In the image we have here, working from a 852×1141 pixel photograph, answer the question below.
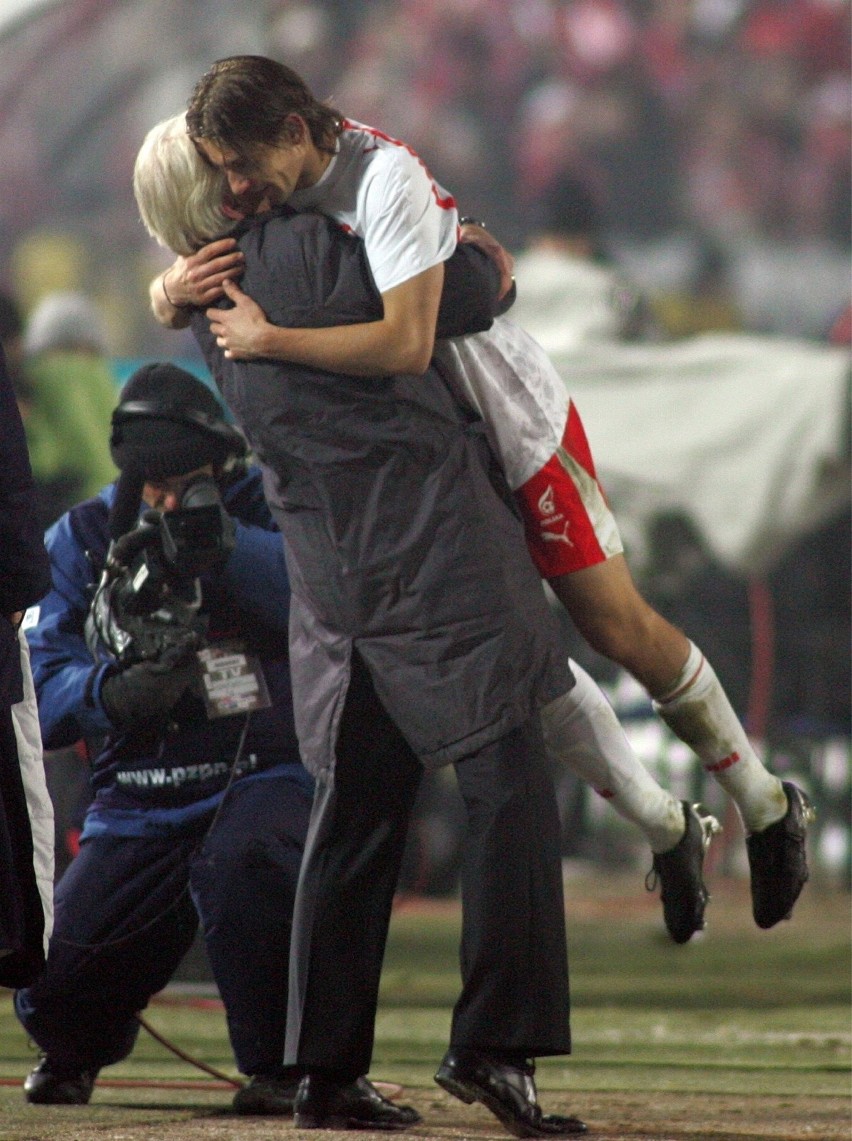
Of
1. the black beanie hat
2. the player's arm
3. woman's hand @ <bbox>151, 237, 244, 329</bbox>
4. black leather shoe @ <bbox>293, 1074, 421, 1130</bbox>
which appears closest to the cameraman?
the black beanie hat

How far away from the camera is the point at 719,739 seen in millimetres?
3777

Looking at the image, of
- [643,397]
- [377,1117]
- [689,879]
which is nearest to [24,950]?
[377,1117]

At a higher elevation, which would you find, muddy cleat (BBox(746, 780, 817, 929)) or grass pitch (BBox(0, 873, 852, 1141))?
muddy cleat (BBox(746, 780, 817, 929))

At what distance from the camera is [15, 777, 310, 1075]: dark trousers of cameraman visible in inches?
153

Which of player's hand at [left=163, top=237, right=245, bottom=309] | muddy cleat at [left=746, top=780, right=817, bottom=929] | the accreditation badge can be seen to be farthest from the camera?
the accreditation badge

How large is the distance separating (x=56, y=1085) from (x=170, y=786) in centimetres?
67

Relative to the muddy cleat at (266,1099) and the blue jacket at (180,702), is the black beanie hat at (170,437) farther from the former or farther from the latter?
the muddy cleat at (266,1099)

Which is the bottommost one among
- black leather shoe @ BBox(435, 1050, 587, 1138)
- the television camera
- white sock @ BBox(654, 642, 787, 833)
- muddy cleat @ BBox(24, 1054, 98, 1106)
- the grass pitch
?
the grass pitch

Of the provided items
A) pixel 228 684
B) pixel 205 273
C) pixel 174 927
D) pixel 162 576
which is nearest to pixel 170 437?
pixel 162 576

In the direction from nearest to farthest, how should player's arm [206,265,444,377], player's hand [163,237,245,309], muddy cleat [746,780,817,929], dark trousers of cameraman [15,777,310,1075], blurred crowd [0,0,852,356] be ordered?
player's arm [206,265,444,377]
player's hand [163,237,245,309]
muddy cleat [746,780,817,929]
dark trousers of cameraman [15,777,310,1075]
blurred crowd [0,0,852,356]

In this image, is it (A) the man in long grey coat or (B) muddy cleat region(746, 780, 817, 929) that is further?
(B) muddy cleat region(746, 780, 817, 929)

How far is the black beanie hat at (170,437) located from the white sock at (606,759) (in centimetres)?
89

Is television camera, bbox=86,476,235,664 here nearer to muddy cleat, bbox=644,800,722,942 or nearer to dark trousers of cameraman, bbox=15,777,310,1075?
dark trousers of cameraman, bbox=15,777,310,1075

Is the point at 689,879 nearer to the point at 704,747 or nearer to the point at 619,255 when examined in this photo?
the point at 704,747
